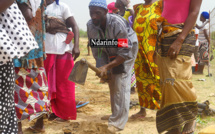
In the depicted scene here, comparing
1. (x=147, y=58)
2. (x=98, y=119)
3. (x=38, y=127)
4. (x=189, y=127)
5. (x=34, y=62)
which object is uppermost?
(x=34, y=62)

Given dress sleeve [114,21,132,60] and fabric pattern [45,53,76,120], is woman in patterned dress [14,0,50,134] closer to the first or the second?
fabric pattern [45,53,76,120]

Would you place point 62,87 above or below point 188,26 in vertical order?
below

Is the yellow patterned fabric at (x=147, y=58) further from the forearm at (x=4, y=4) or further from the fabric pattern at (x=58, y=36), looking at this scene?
the forearm at (x=4, y=4)

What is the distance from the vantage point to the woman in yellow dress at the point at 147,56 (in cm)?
420

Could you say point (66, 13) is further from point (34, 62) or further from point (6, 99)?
point (6, 99)

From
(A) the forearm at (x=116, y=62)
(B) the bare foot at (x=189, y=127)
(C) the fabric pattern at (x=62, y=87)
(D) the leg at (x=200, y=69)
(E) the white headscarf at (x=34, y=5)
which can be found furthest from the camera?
(D) the leg at (x=200, y=69)

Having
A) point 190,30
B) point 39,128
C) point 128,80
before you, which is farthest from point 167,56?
point 39,128

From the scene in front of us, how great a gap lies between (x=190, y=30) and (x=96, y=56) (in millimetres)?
1355

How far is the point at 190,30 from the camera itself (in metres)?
2.89

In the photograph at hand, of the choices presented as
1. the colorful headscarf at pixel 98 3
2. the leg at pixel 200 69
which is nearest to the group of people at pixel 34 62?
the colorful headscarf at pixel 98 3

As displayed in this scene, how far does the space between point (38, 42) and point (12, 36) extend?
4.09 ft

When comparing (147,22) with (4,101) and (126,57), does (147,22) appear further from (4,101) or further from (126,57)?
(4,101)

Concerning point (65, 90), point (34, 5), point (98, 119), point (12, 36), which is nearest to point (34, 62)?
point (34, 5)

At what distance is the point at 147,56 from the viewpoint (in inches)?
167
